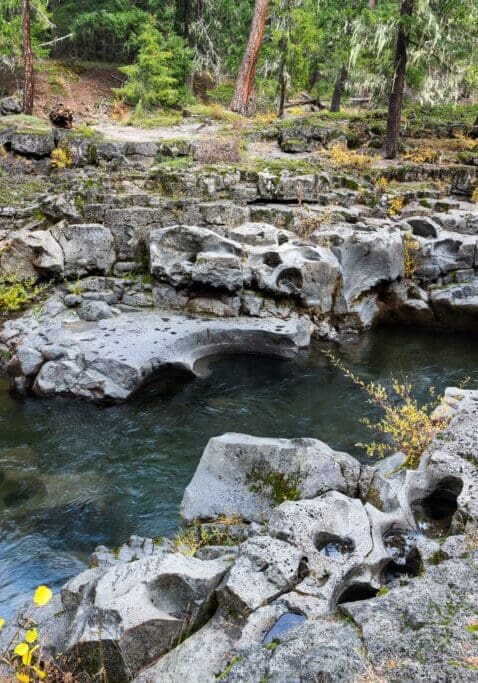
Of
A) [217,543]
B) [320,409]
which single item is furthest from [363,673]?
[320,409]

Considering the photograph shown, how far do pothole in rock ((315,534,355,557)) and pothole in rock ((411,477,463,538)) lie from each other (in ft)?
3.41

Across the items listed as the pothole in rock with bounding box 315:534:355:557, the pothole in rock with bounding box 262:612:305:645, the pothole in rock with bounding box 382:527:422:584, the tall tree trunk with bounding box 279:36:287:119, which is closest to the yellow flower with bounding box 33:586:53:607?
the pothole in rock with bounding box 262:612:305:645

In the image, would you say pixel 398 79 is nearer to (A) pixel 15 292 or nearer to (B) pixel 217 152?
(B) pixel 217 152

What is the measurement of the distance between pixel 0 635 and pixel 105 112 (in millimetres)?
27120

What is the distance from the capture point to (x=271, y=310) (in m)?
14.6

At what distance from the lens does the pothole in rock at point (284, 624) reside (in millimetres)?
4285

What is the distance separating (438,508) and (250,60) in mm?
25716

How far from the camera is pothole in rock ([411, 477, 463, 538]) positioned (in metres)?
6.13

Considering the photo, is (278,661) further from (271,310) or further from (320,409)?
(271,310)

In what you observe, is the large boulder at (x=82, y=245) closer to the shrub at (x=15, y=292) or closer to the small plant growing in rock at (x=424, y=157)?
the shrub at (x=15, y=292)

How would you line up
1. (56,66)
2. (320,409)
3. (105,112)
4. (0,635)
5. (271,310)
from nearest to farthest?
(0,635) < (320,409) < (271,310) < (105,112) < (56,66)

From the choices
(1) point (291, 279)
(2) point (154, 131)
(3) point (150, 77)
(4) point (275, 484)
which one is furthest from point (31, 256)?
(3) point (150, 77)

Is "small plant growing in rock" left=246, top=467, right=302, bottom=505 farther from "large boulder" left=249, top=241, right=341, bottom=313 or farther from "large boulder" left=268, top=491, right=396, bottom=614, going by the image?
"large boulder" left=249, top=241, right=341, bottom=313

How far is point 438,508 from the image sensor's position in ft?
21.3
